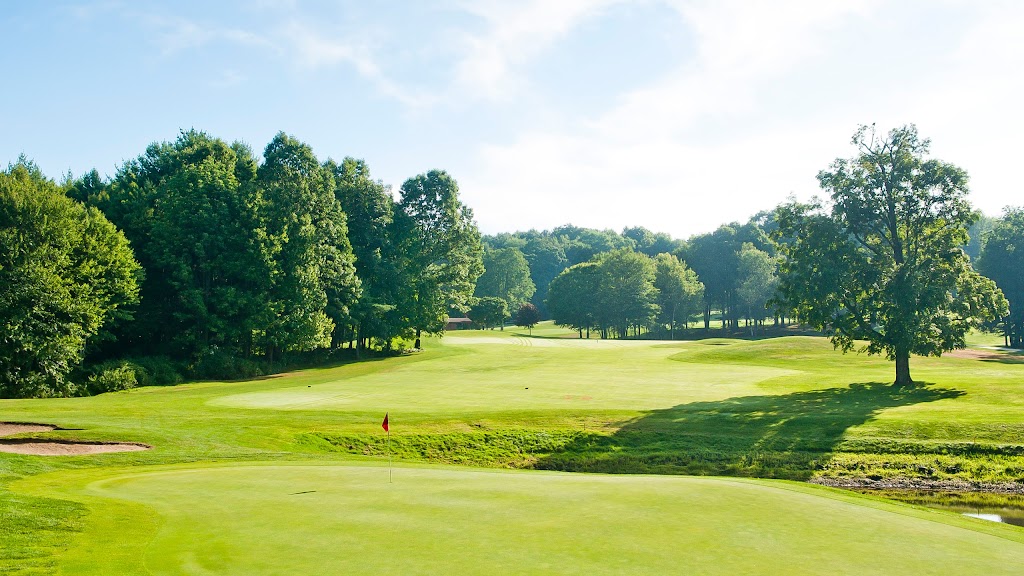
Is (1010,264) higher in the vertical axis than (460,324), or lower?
higher

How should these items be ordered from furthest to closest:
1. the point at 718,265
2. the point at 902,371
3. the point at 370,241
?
1. the point at 718,265
2. the point at 370,241
3. the point at 902,371

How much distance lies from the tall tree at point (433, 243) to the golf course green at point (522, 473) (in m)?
16.8

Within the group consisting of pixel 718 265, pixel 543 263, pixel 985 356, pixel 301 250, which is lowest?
pixel 985 356

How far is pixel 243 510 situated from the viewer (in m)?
12.7

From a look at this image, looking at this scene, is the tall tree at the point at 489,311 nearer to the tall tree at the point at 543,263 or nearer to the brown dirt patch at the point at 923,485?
the tall tree at the point at 543,263

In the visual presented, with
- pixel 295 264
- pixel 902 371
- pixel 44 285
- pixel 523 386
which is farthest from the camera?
pixel 295 264

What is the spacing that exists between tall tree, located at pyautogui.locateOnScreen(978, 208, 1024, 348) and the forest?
220 millimetres

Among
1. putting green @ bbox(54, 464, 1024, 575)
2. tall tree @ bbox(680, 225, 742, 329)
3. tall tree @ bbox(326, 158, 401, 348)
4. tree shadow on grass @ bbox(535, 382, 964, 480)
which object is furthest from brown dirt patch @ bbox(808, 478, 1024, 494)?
tall tree @ bbox(680, 225, 742, 329)

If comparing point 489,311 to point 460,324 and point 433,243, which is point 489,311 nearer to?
point 460,324

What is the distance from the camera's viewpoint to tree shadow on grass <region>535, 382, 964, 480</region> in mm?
24625

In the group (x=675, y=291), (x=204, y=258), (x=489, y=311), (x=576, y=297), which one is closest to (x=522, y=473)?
(x=204, y=258)

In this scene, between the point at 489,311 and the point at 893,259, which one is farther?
the point at 489,311

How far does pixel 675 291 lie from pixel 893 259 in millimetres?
75585

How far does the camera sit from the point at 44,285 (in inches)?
1507
